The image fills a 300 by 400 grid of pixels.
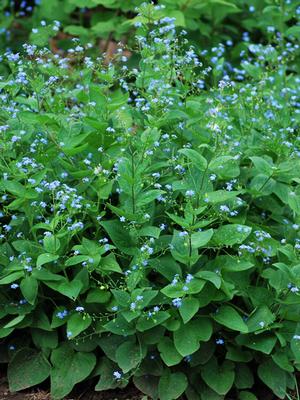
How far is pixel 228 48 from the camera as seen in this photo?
6.94 metres

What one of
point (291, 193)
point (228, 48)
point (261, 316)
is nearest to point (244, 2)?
point (228, 48)

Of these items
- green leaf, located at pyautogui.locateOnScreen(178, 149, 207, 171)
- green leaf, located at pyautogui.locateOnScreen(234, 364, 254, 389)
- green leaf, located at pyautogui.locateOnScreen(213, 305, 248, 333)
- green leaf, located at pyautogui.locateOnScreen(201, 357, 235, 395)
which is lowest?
green leaf, located at pyautogui.locateOnScreen(234, 364, 254, 389)

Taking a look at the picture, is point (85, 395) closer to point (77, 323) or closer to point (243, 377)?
point (77, 323)

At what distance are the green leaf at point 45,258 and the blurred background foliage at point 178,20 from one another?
2673mm

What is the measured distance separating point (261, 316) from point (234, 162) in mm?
824

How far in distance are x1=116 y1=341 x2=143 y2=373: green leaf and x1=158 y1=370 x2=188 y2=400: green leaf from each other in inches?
6.9

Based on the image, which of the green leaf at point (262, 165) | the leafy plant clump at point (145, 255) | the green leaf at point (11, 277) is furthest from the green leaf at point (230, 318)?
the green leaf at point (11, 277)

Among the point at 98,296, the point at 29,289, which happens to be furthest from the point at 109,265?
the point at 29,289

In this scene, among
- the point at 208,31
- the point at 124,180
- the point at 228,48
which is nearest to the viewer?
the point at 124,180

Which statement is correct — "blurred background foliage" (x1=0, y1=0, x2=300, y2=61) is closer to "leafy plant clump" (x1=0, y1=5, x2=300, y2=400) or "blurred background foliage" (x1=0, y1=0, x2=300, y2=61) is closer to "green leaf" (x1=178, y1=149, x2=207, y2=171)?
"leafy plant clump" (x1=0, y1=5, x2=300, y2=400)

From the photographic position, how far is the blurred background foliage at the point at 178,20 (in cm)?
599

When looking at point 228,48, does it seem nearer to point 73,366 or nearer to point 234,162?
point 234,162

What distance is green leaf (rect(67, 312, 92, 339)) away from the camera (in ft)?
11.7

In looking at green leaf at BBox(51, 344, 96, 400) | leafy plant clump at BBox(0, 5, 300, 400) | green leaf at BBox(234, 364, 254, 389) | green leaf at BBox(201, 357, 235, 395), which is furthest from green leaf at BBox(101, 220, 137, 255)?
green leaf at BBox(234, 364, 254, 389)
